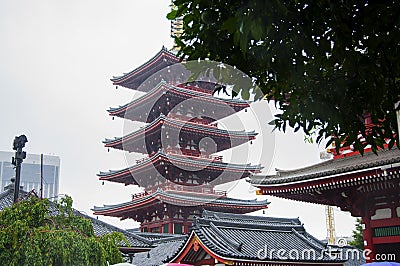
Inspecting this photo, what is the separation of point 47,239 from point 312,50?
5756 millimetres

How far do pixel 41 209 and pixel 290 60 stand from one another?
6.04 meters

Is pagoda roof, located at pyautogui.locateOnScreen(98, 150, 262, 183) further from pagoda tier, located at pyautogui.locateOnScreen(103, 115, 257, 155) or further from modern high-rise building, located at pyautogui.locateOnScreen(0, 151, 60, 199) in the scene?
modern high-rise building, located at pyautogui.locateOnScreen(0, 151, 60, 199)

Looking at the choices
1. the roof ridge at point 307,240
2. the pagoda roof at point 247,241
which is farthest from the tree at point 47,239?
the roof ridge at point 307,240

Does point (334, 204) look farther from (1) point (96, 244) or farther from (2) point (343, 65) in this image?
(2) point (343, 65)

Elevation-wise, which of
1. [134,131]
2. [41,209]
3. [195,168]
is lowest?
[41,209]

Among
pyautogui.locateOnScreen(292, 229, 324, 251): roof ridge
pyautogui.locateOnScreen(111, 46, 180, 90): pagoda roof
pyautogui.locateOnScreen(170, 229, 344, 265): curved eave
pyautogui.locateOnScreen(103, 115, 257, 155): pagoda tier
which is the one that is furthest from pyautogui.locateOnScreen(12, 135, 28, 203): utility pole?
pyautogui.locateOnScreen(111, 46, 180, 90): pagoda roof

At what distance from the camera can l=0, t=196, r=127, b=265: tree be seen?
728 centimetres

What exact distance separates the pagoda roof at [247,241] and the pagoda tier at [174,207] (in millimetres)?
6244

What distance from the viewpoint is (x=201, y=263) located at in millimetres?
14031

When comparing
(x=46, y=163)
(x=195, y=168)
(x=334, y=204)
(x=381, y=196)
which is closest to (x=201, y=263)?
(x=334, y=204)

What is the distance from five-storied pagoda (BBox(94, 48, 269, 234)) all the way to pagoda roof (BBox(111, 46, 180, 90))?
53 millimetres

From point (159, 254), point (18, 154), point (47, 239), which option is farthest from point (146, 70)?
point (47, 239)

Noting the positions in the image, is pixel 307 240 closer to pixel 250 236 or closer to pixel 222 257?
pixel 250 236

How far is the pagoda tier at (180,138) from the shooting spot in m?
25.0
